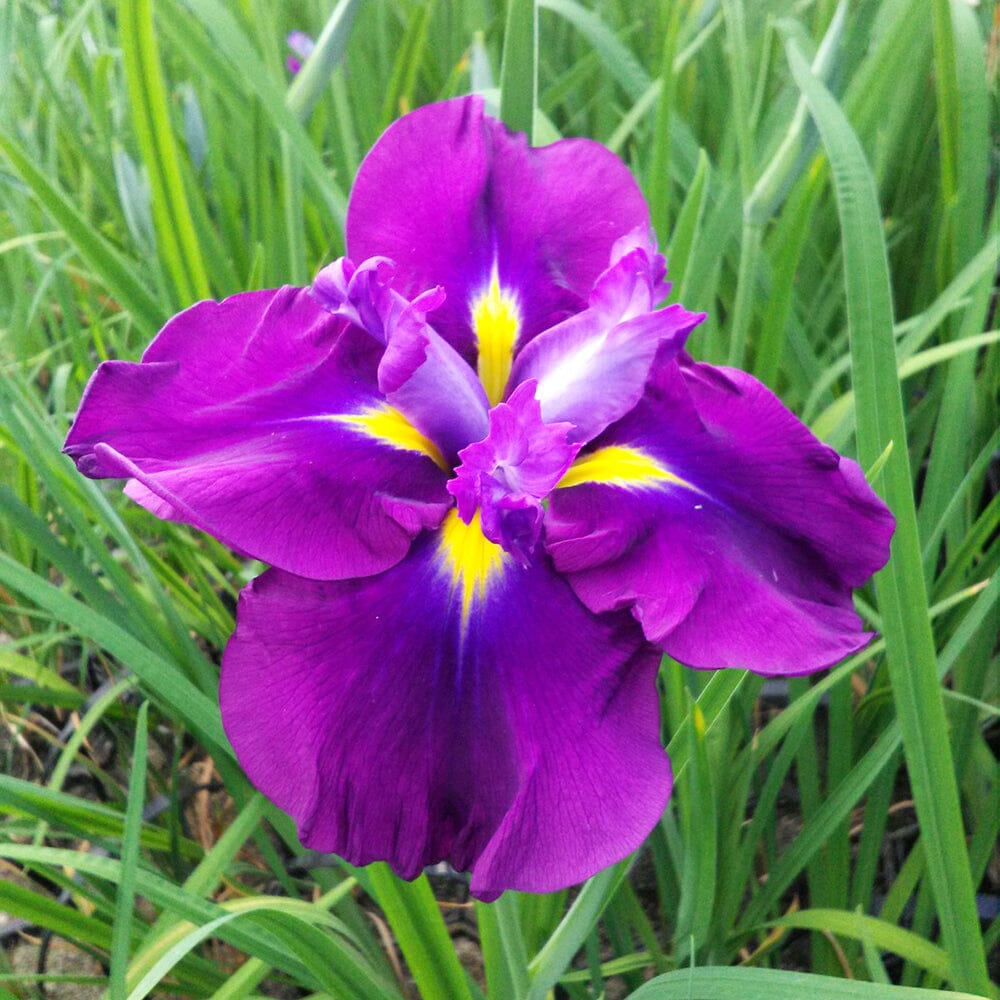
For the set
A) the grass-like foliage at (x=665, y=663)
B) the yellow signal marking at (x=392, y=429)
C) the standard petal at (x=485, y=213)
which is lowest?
the grass-like foliage at (x=665, y=663)

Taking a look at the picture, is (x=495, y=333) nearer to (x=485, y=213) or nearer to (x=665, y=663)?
(x=485, y=213)

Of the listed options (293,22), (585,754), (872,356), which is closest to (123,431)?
(585,754)

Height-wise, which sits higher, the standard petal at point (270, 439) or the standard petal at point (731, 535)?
the standard petal at point (270, 439)

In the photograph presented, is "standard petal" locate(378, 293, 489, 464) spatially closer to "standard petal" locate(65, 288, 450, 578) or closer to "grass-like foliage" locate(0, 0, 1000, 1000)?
"standard petal" locate(65, 288, 450, 578)

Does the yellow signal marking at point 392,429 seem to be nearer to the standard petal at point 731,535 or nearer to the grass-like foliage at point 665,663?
the standard petal at point 731,535

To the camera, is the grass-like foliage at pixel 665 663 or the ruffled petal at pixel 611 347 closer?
the ruffled petal at pixel 611 347

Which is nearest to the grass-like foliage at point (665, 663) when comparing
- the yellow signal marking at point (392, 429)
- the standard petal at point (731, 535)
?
the standard petal at point (731, 535)
